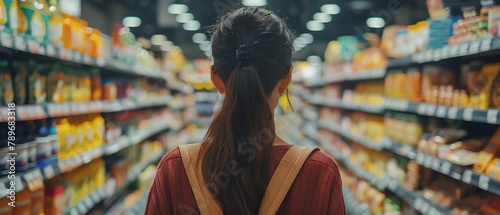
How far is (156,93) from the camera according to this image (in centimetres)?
721

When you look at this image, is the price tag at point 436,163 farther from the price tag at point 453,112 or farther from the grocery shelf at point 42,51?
the grocery shelf at point 42,51

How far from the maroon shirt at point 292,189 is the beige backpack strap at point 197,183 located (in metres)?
0.02

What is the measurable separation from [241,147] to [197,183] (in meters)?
0.15

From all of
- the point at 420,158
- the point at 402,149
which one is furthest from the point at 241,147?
the point at 402,149

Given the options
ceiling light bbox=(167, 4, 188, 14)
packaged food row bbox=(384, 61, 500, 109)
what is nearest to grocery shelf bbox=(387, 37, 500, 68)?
packaged food row bbox=(384, 61, 500, 109)

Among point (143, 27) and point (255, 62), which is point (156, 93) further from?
point (143, 27)

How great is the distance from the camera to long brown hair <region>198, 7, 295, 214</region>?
4.26ft

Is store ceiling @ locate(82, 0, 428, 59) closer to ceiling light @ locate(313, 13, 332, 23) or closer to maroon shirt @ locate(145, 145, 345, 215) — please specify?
ceiling light @ locate(313, 13, 332, 23)

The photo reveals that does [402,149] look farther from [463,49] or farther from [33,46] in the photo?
[33,46]

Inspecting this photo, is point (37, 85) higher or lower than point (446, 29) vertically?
lower

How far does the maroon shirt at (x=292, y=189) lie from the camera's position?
Result: 4.31 feet

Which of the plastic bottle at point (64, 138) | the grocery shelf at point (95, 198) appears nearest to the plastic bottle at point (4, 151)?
the plastic bottle at point (64, 138)

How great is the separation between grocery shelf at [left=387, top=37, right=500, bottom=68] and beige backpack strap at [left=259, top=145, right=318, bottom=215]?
146 centimetres

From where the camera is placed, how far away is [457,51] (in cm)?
275
